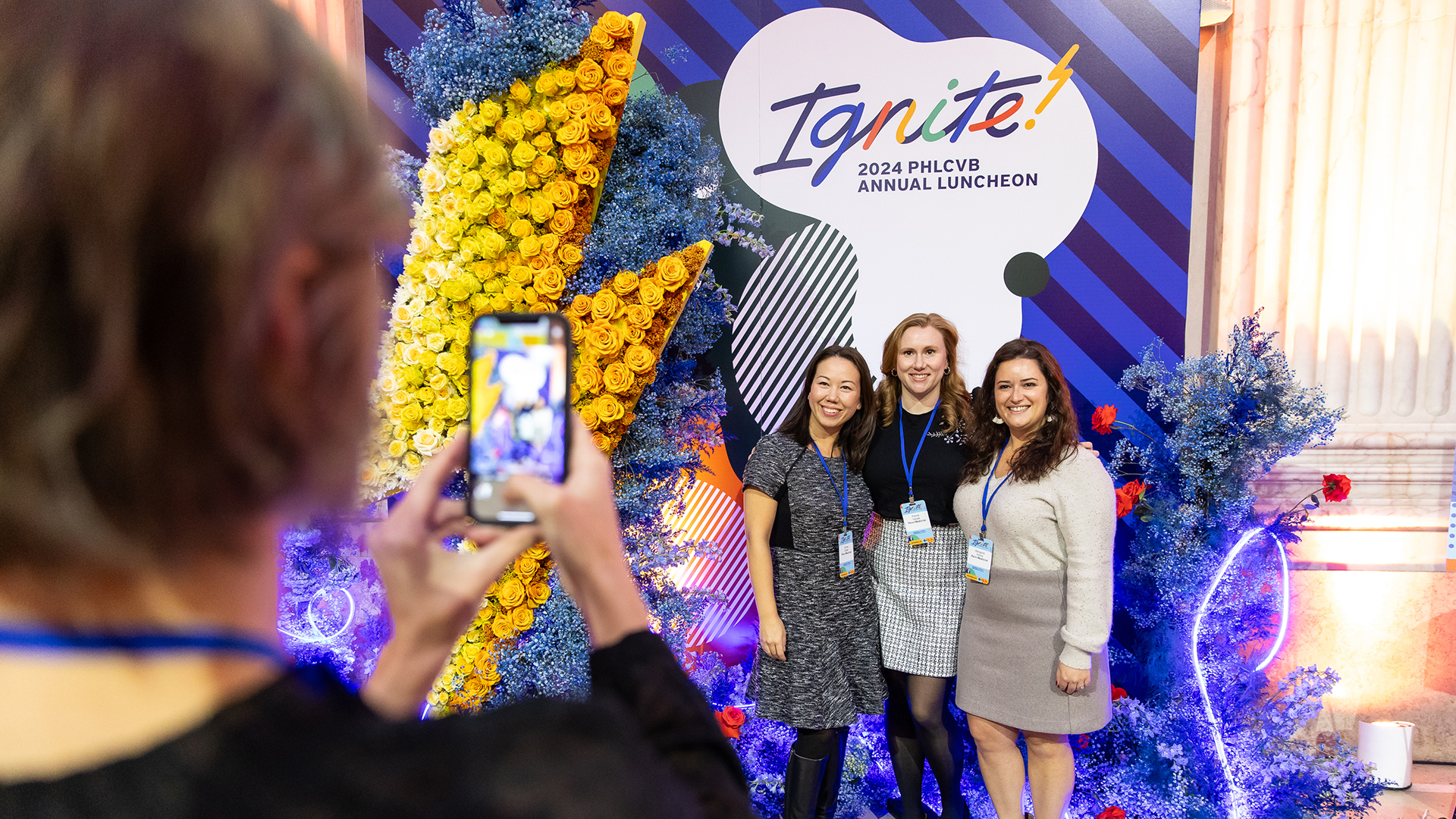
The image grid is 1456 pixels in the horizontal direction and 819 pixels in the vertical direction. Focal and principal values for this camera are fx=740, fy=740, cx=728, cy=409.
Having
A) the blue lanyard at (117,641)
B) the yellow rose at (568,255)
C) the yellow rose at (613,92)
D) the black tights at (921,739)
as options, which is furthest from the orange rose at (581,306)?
the blue lanyard at (117,641)

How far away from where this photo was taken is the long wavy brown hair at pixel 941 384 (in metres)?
2.96

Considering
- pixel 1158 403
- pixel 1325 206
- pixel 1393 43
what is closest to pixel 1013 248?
pixel 1158 403

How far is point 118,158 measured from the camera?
35 cm

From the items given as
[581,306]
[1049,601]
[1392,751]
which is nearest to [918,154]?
[581,306]

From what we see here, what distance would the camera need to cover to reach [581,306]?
8.51 feet

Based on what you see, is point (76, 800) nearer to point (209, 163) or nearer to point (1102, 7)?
point (209, 163)

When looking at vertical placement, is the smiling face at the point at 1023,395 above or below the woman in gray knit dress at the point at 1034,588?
above

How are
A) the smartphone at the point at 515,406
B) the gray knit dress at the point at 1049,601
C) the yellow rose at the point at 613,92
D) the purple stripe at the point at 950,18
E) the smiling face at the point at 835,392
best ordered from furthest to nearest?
the purple stripe at the point at 950,18 → the smiling face at the point at 835,392 → the yellow rose at the point at 613,92 → the gray knit dress at the point at 1049,601 → the smartphone at the point at 515,406

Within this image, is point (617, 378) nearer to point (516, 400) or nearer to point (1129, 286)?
point (516, 400)

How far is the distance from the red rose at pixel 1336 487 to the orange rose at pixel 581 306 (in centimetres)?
→ 299

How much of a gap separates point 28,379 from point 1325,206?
4.32m

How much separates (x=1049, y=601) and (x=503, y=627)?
6.27 ft

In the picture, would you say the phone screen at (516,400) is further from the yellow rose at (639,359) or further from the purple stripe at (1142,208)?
the purple stripe at (1142,208)

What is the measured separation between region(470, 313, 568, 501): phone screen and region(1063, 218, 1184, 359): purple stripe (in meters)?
3.09
